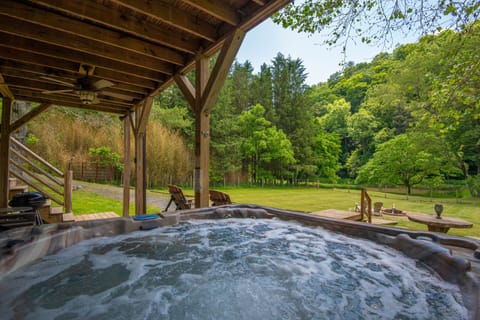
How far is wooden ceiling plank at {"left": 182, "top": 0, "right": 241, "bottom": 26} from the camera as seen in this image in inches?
71.3

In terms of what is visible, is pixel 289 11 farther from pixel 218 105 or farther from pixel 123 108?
pixel 218 105

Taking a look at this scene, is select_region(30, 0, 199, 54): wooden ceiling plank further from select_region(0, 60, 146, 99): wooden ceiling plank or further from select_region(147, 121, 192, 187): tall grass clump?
select_region(147, 121, 192, 187): tall grass clump

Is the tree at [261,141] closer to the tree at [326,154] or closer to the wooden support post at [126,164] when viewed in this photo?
the tree at [326,154]

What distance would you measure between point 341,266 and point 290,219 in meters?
0.96

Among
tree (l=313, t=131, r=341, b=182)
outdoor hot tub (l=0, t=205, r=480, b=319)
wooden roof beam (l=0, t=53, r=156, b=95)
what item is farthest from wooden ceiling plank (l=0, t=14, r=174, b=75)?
tree (l=313, t=131, r=341, b=182)

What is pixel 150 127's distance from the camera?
828 centimetres

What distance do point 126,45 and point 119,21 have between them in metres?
0.30

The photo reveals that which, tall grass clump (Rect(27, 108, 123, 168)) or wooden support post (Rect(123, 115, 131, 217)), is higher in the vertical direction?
tall grass clump (Rect(27, 108, 123, 168))

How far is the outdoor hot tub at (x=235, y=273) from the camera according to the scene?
101cm

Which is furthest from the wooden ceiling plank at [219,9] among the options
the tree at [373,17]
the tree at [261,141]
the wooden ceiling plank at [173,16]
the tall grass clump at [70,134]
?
the tree at [261,141]

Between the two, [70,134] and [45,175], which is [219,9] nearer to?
[45,175]

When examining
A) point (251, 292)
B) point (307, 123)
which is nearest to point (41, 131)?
point (251, 292)

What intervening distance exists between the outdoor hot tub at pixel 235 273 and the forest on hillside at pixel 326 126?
2327 mm

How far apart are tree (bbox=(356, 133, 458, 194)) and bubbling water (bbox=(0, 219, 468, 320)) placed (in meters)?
8.82
